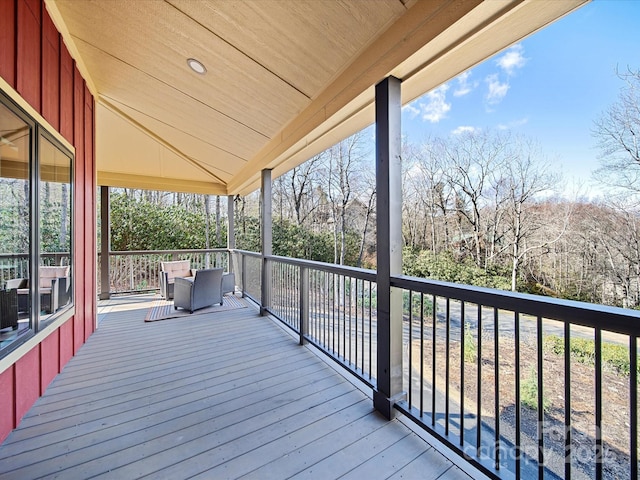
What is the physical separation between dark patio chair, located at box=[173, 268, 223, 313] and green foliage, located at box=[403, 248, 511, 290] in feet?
20.2

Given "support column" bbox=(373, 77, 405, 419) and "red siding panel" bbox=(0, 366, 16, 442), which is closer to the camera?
Result: "red siding panel" bbox=(0, 366, 16, 442)

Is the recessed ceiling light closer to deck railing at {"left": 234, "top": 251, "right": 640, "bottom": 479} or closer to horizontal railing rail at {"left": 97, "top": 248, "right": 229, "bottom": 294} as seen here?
deck railing at {"left": 234, "top": 251, "right": 640, "bottom": 479}

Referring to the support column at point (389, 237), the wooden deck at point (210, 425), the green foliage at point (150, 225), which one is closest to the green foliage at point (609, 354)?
the support column at point (389, 237)

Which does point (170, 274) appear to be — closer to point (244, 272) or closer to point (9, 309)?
point (244, 272)

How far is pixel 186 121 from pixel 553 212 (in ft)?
27.9

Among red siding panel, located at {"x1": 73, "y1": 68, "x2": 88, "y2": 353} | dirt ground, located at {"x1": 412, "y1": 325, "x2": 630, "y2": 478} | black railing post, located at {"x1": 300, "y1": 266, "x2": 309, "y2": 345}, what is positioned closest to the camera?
dirt ground, located at {"x1": 412, "y1": 325, "x2": 630, "y2": 478}

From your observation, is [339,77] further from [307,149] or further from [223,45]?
[307,149]

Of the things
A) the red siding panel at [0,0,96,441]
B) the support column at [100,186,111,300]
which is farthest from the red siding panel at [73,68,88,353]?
the support column at [100,186,111,300]

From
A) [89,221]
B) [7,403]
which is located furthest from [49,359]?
[89,221]

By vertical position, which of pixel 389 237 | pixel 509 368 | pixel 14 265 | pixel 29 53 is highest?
pixel 29 53

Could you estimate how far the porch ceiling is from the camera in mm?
1592

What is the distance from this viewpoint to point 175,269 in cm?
621

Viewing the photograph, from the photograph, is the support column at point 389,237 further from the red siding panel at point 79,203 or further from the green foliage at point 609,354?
the red siding panel at point 79,203

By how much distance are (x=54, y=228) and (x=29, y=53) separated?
1376 mm
